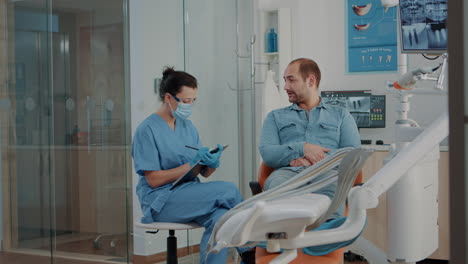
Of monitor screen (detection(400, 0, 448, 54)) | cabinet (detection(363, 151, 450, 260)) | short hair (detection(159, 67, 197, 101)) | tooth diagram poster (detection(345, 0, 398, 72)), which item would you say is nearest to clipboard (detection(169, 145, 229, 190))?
short hair (detection(159, 67, 197, 101))

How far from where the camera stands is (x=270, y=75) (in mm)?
4848

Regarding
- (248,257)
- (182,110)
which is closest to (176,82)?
(182,110)

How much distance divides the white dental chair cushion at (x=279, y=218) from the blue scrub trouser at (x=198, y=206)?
154 centimetres

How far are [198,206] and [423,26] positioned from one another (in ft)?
4.16

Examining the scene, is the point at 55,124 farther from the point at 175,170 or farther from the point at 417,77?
the point at 417,77

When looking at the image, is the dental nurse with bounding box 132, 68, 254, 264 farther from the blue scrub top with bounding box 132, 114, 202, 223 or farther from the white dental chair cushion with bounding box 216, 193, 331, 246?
the white dental chair cushion with bounding box 216, 193, 331, 246

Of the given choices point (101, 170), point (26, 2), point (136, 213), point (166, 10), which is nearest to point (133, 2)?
point (166, 10)

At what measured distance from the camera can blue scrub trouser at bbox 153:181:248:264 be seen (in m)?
3.06

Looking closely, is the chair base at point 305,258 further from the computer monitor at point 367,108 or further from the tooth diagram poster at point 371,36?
the tooth diagram poster at point 371,36

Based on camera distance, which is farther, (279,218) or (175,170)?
(175,170)

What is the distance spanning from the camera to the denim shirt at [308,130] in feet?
10.8

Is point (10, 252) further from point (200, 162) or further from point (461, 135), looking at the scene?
point (461, 135)

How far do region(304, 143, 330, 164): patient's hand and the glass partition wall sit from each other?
1.35m

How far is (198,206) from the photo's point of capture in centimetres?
306
